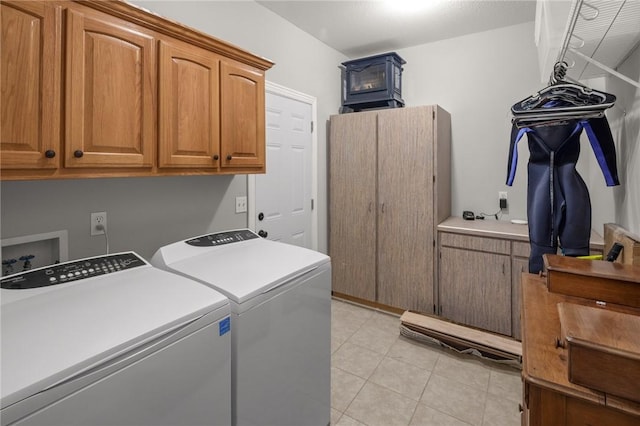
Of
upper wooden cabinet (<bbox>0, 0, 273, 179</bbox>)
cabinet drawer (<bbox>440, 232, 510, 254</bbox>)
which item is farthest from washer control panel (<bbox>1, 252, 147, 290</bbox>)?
cabinet drawer (<bbox>440, 232, 510, 254</bbox>)

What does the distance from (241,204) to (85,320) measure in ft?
5.14

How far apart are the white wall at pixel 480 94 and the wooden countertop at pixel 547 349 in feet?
6.99

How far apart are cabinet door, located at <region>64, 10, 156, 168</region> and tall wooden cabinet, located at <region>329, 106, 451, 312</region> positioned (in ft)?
7.06

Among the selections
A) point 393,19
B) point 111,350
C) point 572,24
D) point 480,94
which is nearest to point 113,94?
point 111,350

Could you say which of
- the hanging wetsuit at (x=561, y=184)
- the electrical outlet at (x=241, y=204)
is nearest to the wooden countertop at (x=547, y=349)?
the hanging wetsuit at (x=561, y=184)

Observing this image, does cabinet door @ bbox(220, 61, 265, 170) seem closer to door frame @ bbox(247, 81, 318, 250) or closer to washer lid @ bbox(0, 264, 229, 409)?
door frame @ bbox(247, 81, 318, 250)

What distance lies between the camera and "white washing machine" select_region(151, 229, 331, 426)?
4.06ft

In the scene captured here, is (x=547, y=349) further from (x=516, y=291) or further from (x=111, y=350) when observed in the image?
(x=516, y=291)

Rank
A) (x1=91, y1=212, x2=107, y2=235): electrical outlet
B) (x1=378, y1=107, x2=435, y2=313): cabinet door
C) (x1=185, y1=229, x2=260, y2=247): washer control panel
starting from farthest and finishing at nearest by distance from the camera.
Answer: (x1=378, y1=107, x2=435, y2=313): cabinet door < (x1=185, y1=229, x2=260, y2=247): washer control panel < (x1=91, y1=212, x2=107, y2=235): electrical outlet

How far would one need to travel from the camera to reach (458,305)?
2.86 m

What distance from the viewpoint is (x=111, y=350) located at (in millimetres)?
834

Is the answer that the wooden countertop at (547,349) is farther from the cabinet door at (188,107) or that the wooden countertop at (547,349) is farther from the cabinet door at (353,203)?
the cabinet door at (353,203)

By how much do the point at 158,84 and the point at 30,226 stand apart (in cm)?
87

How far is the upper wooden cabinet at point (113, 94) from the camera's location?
3.62 ft
